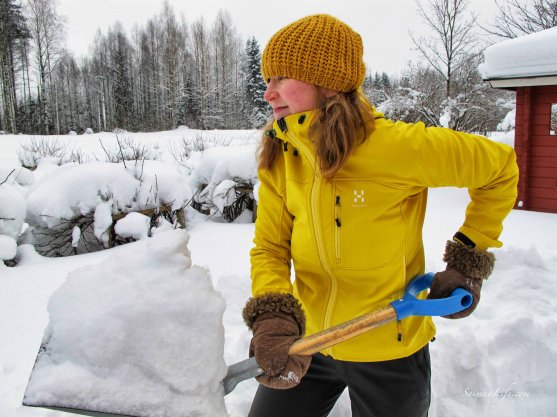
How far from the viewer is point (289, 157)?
4.20 feet

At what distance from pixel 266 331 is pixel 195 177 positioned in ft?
19.8

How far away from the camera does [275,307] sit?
118 cm

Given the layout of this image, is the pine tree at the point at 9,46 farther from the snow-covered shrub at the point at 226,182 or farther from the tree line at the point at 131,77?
the snow-covered shrub at the point at 226,182

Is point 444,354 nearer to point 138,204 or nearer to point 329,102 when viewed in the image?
point 329,102

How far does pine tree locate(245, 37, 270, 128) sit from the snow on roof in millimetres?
27934

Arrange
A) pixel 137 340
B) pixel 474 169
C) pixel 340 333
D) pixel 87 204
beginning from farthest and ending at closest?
pixel 87 204 < pixel 474 169 < pixel 340 333 < pixel 137 340

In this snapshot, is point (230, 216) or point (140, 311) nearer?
point (140, 311)

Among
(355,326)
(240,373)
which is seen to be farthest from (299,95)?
(240,373)

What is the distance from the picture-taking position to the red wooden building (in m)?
6.88

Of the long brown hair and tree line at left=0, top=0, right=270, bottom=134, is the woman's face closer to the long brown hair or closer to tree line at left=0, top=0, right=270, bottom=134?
the long brown hair

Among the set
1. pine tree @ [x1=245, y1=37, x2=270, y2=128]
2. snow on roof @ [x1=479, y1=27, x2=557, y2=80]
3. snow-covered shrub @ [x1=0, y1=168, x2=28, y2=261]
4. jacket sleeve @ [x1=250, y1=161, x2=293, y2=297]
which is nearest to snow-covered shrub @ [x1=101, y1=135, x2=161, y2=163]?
snow-covered shrub @ [x1=0, y1=168, x2=28, y2=261]

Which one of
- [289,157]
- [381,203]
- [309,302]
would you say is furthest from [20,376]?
[381,203]

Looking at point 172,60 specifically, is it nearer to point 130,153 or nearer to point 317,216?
point 130,153

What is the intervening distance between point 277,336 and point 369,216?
0.42 metres
